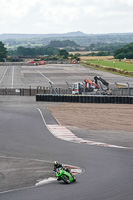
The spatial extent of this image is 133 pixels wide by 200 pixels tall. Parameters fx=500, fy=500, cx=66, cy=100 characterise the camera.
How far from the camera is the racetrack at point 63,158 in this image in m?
21.1

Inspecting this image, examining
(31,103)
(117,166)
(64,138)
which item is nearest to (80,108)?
(31,103)

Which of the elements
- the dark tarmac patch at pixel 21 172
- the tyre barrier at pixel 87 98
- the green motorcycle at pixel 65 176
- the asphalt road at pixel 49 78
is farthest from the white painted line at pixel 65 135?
the asphalt road at pixel 49 78

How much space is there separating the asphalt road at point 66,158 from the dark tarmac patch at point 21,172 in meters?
1.00

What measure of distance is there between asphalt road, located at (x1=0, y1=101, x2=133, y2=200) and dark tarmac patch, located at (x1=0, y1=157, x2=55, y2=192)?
1.00m

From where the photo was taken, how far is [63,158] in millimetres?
29281

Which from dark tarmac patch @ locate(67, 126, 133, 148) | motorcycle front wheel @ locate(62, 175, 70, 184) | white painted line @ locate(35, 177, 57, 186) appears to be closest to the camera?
motorcycle front wheel @ locate(62, 175, 70, 184)

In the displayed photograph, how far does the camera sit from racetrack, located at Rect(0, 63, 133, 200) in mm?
21141

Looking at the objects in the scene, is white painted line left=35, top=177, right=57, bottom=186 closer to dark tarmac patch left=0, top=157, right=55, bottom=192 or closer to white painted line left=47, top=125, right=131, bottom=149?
dark tarmac patch left=0, top=157, right=55, bottom=192

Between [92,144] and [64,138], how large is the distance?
3409 mm

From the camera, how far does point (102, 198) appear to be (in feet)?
66.4

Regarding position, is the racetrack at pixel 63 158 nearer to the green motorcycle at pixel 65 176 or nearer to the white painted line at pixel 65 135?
the green motorcycle at pixel 65 176

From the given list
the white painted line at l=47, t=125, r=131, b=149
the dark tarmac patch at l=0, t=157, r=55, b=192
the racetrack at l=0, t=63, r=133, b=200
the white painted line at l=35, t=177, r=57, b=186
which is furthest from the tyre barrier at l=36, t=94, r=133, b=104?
the white painted line at l=35, t=177, r=57, b=186

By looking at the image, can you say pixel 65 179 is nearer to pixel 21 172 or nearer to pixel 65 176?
pixel 65 176

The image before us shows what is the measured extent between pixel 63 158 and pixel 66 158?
0.18 meters
